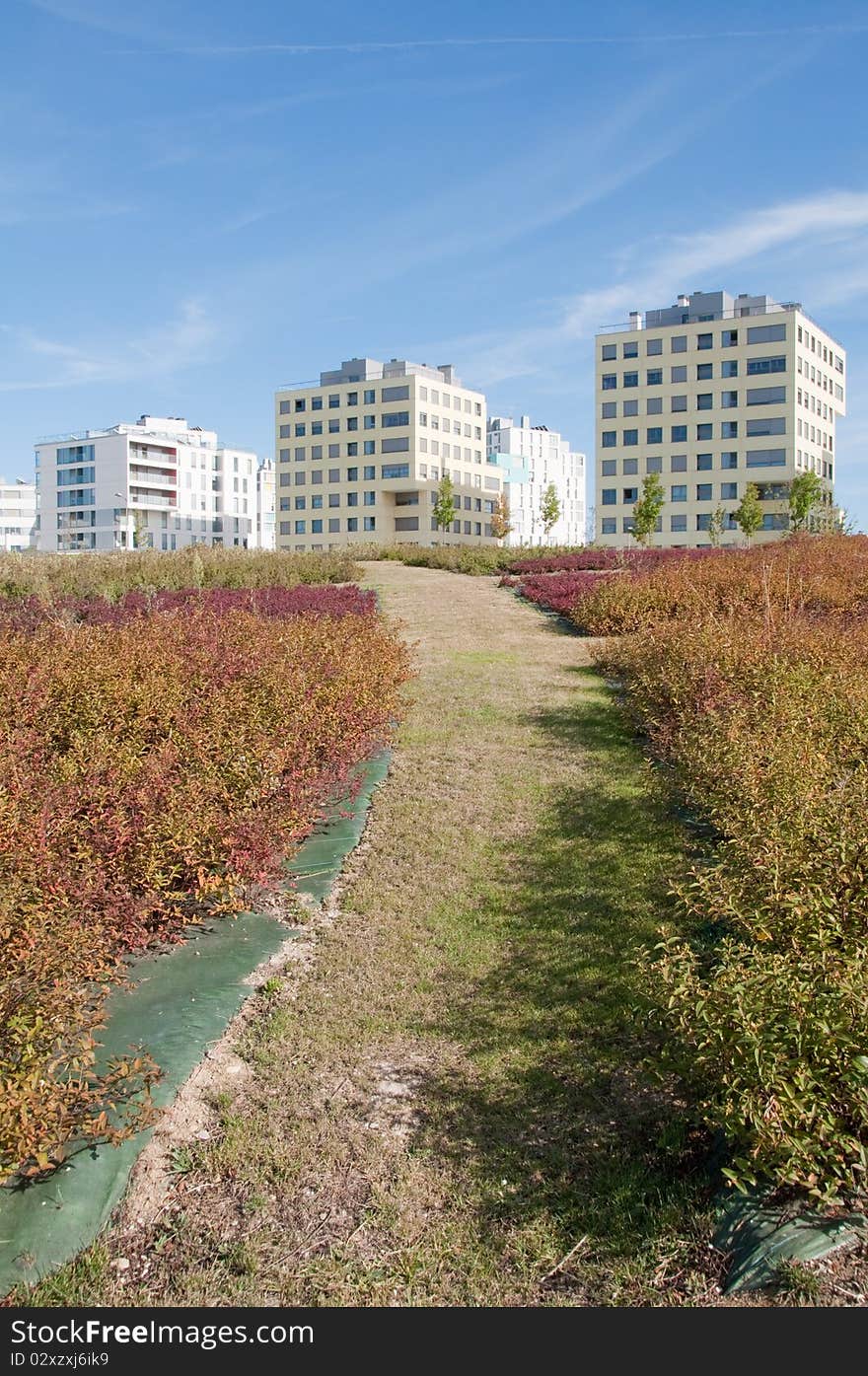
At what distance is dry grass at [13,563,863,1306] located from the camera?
10.2 ft

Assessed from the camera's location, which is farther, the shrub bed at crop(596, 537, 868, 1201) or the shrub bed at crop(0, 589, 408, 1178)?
the shrub bed at crop(0, 589, 408, 1178)

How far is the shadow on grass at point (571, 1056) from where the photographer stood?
3.39m

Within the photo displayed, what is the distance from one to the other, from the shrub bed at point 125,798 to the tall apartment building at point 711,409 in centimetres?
5762

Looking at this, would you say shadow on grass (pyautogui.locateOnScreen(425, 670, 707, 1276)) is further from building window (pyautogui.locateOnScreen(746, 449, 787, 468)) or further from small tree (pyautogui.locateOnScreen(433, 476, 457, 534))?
small tree (pyautogui.locateOnScreen(433, 476, 457, 534))

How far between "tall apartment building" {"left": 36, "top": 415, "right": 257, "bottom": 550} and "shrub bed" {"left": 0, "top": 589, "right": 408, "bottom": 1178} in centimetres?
7265

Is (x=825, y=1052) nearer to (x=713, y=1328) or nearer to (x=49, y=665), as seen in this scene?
(x=713, y=1328)

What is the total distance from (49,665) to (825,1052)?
6369 millimetres

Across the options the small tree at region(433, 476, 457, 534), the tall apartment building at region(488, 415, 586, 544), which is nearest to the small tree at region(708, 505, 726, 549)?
the small tree at region(433, 476, 457, 534)

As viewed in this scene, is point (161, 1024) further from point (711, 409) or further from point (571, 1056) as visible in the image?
point (711, 409)

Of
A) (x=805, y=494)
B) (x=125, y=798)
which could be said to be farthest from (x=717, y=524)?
(x=125, y=798)

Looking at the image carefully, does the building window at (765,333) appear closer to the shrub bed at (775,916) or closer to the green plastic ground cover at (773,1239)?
the shrub bed at (775,916)

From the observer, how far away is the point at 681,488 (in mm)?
66125

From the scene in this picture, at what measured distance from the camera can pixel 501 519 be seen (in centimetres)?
7638

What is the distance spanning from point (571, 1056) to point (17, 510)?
379ft
